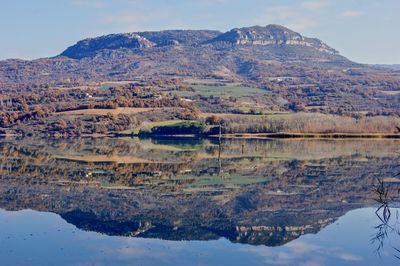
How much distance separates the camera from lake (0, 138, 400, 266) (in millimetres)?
14766

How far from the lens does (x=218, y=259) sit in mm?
14336

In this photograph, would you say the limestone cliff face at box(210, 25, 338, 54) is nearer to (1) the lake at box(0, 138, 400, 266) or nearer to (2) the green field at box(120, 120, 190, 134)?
(2) the green field at box(120, 120, 190, 134)

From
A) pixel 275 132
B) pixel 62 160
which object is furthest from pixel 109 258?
pixel 275 132

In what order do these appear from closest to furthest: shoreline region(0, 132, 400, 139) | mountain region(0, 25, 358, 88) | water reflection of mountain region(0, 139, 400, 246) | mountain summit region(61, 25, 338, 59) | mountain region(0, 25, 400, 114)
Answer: water reflection of mountain region(0, 139, 400, 246) < shoreline region(0, 132, 400, 139) < mountain region(0, 25, 400, 114) < mountain region(0, 25, 358, 88) < mountain summit region(61, 25, 338, 59)

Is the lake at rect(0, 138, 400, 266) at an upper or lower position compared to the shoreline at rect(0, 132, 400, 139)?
upper

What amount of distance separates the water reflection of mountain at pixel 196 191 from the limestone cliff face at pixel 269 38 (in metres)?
130

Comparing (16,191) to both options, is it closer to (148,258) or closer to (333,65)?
(148,258)

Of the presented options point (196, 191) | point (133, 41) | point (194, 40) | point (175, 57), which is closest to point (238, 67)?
point (175, 57)

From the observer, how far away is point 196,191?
2409cm

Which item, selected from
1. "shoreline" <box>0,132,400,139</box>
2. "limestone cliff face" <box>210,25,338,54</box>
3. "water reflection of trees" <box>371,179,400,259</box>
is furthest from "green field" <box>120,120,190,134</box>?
"limestone cliff face" <box>210,25,338,54</box>

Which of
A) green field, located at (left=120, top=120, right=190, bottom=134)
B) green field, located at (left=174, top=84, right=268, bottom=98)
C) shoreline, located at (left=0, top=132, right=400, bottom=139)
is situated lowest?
shoreline, located at (left=0, top=132, right=400, bottom=139)

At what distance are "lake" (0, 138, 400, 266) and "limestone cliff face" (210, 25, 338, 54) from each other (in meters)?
136

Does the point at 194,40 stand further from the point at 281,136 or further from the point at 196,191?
the point at 196,191

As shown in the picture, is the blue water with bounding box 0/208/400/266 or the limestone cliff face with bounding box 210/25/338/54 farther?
the limestone cliff face with bounding box 210/25/338/54
